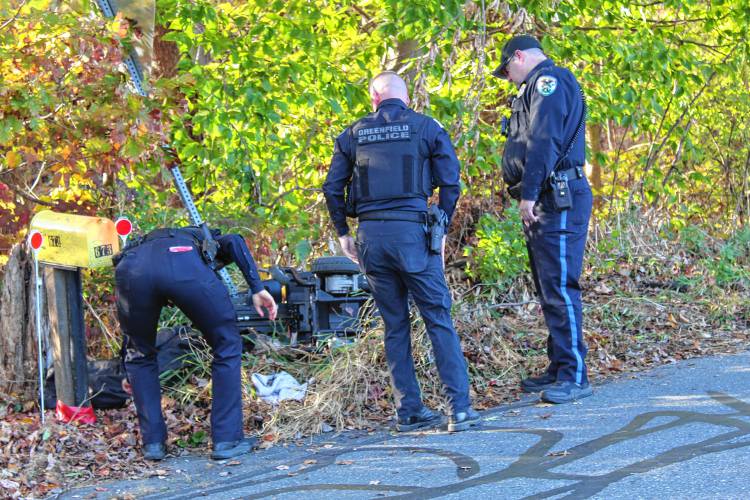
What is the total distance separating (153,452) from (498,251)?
3932 millimetres

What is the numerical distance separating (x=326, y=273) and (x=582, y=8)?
3.84 metres

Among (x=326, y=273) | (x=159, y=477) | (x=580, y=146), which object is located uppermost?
(x=580, y=146)

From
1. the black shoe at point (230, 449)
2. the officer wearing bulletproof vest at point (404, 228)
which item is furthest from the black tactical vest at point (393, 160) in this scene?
the black shoe at point (230, 449)

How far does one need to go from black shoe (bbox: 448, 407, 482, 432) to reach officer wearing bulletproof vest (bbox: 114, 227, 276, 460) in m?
1.20

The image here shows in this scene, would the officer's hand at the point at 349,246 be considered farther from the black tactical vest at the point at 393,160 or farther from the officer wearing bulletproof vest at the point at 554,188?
the officer wearing bulletproof vest at the point at 554,188

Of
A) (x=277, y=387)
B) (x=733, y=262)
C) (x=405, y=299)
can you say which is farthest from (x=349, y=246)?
(x=733, y=262)

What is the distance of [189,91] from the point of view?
6.94 metres

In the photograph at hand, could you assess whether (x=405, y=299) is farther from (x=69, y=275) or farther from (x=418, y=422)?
(x=69, y=275)

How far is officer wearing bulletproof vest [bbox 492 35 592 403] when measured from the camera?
6277 mm

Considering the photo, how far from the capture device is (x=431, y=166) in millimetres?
5977

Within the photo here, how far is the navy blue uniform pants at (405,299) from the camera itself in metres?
5.86

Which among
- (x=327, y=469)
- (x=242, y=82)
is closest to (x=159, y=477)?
(x=327, y=469)

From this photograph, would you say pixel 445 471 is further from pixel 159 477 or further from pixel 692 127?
pixel 692 127

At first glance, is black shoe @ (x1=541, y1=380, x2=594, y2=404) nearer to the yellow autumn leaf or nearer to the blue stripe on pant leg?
the blue stripe on pant leg
